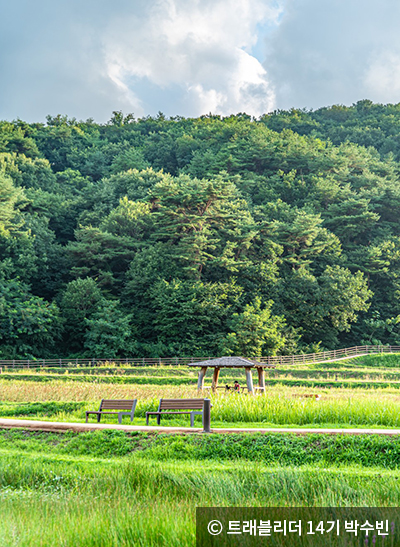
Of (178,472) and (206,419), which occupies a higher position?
(206,419)

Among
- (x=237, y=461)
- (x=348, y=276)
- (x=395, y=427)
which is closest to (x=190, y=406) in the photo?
(x=237, y=461)

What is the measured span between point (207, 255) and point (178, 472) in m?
41.2

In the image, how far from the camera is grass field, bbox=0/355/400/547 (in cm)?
645

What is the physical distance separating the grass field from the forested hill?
28.4 m

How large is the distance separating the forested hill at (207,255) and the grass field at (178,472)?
28419 mm

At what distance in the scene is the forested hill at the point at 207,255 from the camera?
4641 centimetres

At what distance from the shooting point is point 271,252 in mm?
51594

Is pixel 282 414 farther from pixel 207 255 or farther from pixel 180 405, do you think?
pixel 207 255

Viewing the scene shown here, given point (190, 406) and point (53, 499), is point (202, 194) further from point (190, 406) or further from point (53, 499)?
point (53, 499)

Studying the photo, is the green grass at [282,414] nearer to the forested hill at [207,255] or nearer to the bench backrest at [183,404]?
the bench backrest at [183,404]

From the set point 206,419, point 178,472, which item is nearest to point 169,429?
point 206,419

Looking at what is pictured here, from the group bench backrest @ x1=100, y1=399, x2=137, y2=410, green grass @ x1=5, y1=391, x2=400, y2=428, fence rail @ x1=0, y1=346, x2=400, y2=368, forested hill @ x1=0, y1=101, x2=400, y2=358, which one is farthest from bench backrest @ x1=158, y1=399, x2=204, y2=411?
forested hill @ x1=0, y1=101, x2=400, y2=358

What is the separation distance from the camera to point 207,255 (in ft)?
164

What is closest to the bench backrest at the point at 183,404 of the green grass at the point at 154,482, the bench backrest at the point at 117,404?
the bench backrest at the point at 117,404
